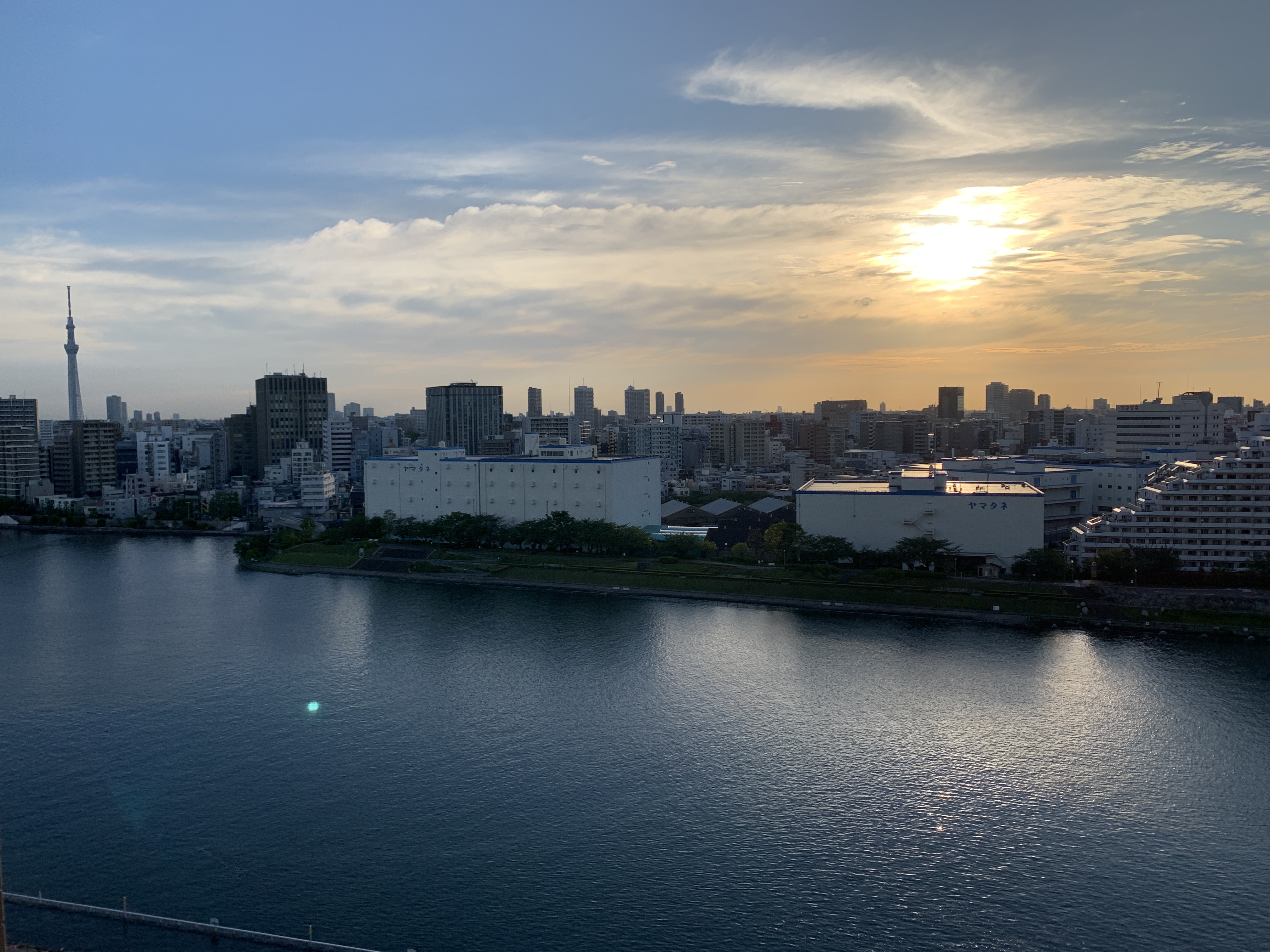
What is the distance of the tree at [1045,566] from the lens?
13297 mm

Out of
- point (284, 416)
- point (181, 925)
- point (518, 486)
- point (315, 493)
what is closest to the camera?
point (181, 925)

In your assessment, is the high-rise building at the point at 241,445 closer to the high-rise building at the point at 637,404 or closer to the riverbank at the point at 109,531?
the riverbank at the point at 109,531

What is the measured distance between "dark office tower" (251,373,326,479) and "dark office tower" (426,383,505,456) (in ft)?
24.3

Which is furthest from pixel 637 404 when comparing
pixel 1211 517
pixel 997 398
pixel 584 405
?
pixel 1211 517

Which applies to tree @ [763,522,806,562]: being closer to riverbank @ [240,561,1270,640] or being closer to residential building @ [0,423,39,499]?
riverbank @ [240,561,1270,640]

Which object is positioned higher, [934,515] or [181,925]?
[934,515]

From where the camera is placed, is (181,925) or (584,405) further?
(584,405)

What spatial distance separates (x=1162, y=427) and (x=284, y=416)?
31720 millimetres

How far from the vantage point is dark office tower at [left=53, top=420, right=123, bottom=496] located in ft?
99.8

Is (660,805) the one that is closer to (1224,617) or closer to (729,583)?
(729,583)

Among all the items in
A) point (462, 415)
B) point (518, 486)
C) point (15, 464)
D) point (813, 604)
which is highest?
point (462, 415)

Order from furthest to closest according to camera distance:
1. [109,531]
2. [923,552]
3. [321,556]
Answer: [109,531] < [321,556] < [923,552]

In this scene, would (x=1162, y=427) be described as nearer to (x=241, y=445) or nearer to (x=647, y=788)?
(x=647, y=788)

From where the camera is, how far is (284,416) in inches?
1446
